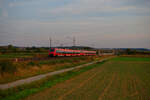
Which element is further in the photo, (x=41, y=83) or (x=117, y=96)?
(x=41, y=83)

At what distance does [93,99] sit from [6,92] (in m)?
5.32

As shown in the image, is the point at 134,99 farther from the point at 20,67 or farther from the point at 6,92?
the point at 20,67

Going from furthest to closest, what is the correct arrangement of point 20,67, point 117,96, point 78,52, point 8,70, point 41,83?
1. point 78,52
2. point 20,67
3. point 8,70
4. point 41,83
5. point 117,96

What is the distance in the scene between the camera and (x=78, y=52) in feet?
235

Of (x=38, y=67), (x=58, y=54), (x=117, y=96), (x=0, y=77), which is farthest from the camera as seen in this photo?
(x=58, y=54)

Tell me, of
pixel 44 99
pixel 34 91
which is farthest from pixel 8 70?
pixel 44 99

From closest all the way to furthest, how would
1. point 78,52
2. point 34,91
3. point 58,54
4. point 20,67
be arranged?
1. point 34,91
2. point 20,67
3. point 58,54
4. point 78,52

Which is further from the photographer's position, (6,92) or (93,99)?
(6,92)

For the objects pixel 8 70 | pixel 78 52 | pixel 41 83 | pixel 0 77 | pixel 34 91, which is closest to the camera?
pixel 34 91

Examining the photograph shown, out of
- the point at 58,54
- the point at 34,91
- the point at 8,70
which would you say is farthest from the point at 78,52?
Result: the point at 34,91

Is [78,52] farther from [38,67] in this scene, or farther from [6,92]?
[6,92]

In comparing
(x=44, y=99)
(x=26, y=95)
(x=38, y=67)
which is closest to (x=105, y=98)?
(x=44, y=99)

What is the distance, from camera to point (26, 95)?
11344 millimetres

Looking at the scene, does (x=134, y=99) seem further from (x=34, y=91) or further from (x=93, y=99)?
(x=34, y=91)
